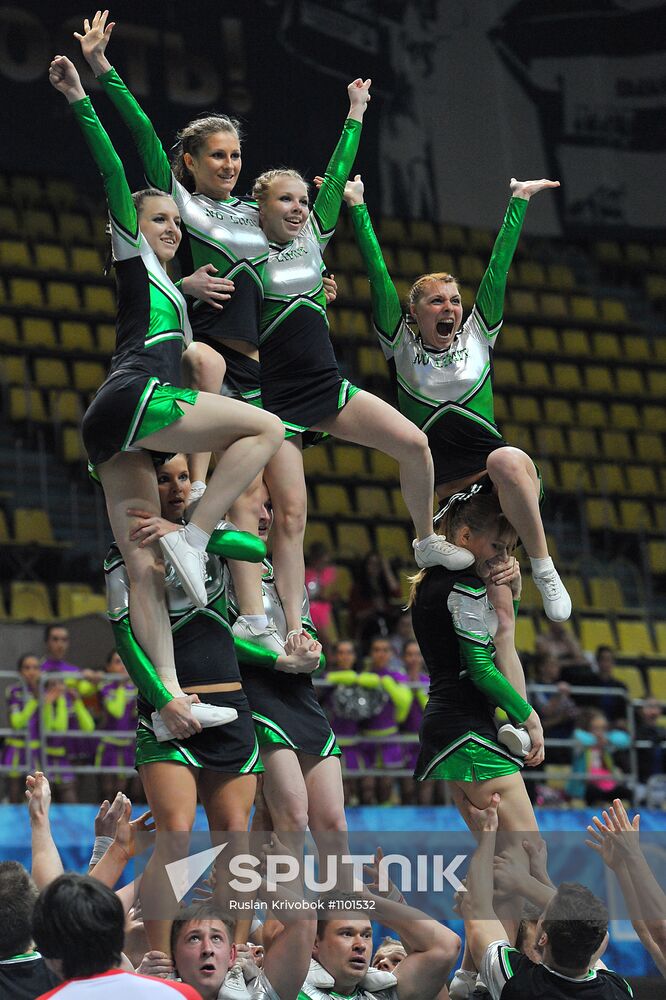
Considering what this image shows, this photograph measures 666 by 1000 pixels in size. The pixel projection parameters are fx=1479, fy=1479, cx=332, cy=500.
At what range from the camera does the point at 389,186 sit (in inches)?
468

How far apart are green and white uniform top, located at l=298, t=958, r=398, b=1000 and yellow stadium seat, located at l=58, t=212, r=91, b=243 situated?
1010 centimetres

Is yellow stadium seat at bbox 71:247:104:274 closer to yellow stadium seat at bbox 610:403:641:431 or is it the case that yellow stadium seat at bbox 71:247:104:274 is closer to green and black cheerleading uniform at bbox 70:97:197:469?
yellow stadium seat at bbox 610:403:641:431

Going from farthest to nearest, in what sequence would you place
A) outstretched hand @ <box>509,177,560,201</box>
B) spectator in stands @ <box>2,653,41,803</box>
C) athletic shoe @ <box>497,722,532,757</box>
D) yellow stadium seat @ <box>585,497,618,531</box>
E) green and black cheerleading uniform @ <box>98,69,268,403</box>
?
yellow stadium seat @ <box>585,497,618,531</box>, spectator in stands @ <box>2,653,41,803</box>, outstretched hand @ <box>509,177,560,201</box>, athletic shoe @ <box>497,722,532,757</box>, green and black cheerleading uniform @ <box>98,69,268,403</box>

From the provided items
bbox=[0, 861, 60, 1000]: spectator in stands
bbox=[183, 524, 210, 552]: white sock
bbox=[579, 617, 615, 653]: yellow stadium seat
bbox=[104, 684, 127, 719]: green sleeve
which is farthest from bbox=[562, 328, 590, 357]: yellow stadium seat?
bbox=[0, 861, 60, 1000]: spectator in stands

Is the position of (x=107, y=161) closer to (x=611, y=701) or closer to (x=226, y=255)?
(x=226, y=255)

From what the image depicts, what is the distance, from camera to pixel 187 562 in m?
3.81

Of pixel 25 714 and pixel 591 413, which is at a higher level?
pixel 591 413

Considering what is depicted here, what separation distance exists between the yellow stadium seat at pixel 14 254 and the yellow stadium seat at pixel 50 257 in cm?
9

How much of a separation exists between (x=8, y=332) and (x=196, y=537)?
341 inches

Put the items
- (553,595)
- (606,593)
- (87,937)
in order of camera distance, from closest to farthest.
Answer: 1. (87,937)
2. (553,595)
3. (606,593)

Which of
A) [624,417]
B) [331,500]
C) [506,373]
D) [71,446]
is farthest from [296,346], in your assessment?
[624,417]

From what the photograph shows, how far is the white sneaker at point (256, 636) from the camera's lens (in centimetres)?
425

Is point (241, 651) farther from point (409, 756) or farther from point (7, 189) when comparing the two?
point (7, 189)

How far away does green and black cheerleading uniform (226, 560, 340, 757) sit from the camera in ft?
13.9
